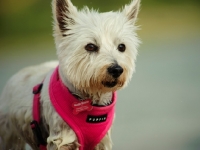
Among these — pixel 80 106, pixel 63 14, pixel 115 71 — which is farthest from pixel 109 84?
pixel 63 14

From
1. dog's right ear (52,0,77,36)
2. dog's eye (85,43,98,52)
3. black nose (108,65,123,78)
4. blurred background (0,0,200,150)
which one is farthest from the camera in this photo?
blurred background (0,0,200,150)

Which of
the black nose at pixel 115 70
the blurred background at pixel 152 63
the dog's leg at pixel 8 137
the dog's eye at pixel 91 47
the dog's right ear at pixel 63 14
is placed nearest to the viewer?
the black nose at pixel 115 70

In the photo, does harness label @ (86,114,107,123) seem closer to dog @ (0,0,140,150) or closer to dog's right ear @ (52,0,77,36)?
dog @ (0,0,140,150)

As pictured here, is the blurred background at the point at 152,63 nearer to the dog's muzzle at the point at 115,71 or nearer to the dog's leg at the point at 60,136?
the dog's leg at the point at 60,136

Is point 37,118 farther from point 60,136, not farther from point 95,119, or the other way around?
point 95,119

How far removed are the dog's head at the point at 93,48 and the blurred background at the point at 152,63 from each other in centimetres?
148

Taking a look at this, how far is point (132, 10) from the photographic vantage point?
448 cm

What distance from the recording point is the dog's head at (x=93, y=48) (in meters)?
4.07

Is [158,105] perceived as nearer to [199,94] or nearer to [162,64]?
[199,94]

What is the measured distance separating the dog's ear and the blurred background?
4.66 feet

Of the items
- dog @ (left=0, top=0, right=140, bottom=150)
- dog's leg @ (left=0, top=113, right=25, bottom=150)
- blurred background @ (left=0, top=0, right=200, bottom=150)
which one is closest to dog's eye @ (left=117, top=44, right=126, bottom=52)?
dog @ (left=0, top=0, right=140, bottom=150)

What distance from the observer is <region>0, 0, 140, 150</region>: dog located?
4.11 metres

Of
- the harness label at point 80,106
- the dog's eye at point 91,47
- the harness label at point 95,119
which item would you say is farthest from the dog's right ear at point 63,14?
the harness label at point 95,119

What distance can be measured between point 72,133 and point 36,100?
413 millimetres
